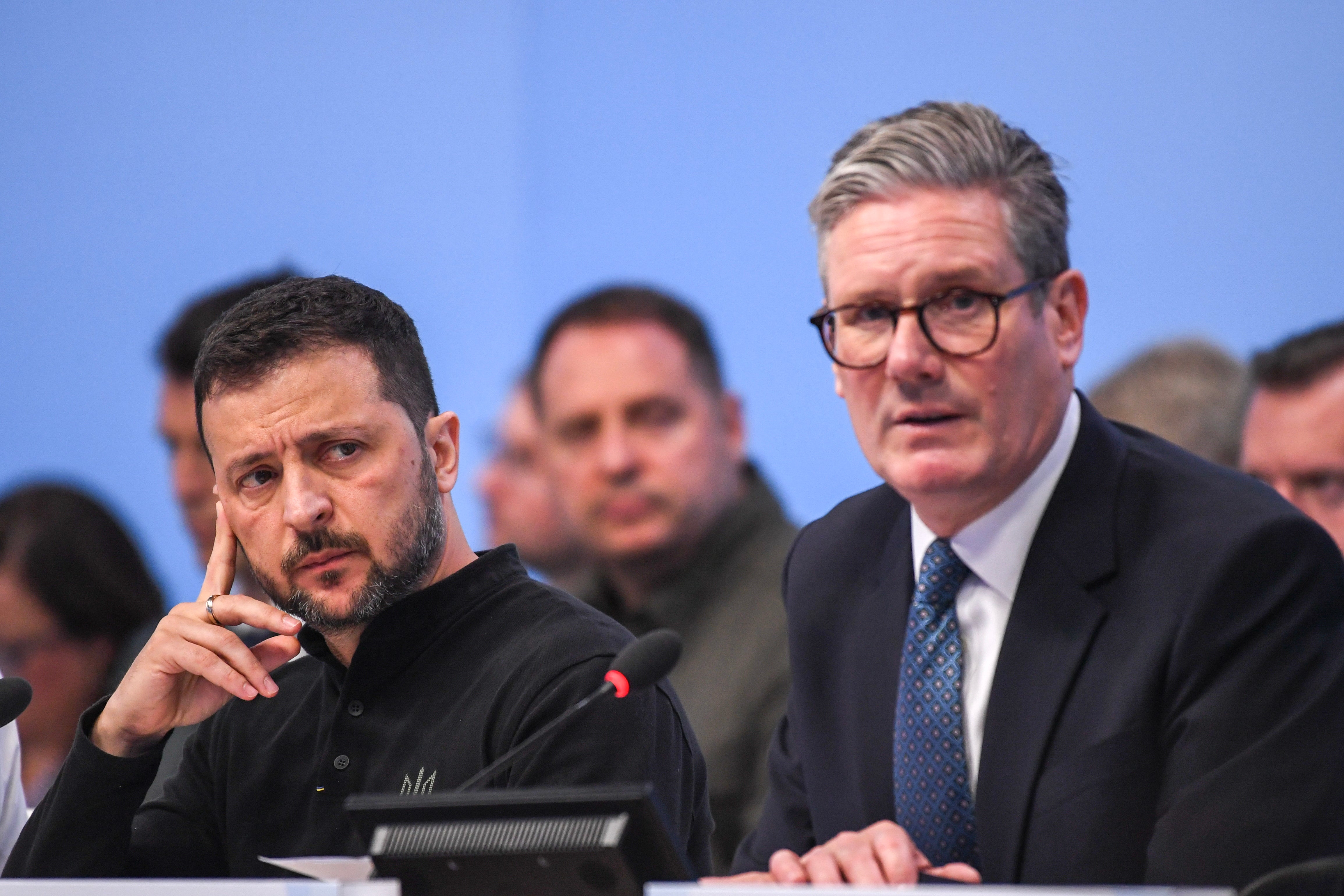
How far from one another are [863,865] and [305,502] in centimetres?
83

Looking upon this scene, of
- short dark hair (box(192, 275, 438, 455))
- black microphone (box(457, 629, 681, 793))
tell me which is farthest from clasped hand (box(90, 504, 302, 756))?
black microphone (box(457, 629, 681, 793))

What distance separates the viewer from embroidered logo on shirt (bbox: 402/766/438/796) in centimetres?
185

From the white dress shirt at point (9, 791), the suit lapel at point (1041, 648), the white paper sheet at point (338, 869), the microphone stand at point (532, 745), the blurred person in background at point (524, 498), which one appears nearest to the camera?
the white paper sheet at point (338, 869)

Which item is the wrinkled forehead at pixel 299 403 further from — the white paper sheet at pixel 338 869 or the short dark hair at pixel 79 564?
the short dark hair at pixel 79 564

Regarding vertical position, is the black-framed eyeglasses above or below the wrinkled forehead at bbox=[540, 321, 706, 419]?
above

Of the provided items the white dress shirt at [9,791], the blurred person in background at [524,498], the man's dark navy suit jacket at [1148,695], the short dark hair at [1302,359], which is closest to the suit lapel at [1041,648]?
the man's dark navy suit jacket at [1148,695]

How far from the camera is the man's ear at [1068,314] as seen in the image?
194 centimetres

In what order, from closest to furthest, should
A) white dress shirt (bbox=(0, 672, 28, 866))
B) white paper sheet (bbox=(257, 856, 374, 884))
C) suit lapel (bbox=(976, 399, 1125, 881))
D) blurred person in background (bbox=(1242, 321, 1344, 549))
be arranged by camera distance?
white paper sheet (bbox=(257, 856, 374, 884))
suit lapel (bbox=(976, 399, 1125, 881))
white dress shirt (bbox=(0, 672, 28, 866))
blurred person in background (bbox=(1242, 321, 1344, 549))

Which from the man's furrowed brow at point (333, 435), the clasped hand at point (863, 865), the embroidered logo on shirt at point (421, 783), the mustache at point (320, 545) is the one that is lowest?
the embroidered logo on shirt at point (421, 783)

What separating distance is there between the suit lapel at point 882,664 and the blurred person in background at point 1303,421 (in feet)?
4.64

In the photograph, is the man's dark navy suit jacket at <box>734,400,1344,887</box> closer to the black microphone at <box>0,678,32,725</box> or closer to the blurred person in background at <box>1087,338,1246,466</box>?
the black microphone at <box>0,678,32,725</box>

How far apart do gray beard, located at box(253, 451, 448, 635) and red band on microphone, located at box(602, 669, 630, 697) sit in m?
0.50

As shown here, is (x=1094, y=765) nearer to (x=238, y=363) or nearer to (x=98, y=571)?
(x=238, y=363)

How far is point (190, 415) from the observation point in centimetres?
356
